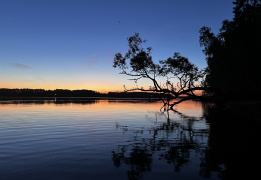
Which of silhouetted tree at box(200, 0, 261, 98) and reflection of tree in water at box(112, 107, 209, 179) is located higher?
silhouetted tree at box(200, 0, 261, 98)

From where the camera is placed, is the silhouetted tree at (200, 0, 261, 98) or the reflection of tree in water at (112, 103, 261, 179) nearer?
the reflection of tree in water at (112, 103, 261, 179)

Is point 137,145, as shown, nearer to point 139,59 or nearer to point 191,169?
point 191,169

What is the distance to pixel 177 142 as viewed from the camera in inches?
754

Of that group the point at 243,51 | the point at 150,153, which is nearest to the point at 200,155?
the point at 150,153

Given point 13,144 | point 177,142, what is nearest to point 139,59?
point 177,142

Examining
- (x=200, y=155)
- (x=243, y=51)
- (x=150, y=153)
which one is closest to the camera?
(x=200, y=155)

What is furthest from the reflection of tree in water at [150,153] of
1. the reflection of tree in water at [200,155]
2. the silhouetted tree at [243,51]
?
the silhouetted tree at [243,51]

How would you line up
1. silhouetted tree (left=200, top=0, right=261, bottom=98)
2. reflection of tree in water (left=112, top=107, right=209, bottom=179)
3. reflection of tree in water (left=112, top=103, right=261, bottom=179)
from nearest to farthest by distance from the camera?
1. reflection of tree in water (left=112, top=103, right=261, bottom=179)
2. reflection of tree in water (left=112, top=107, right=209, bottom=179)
3. silhouetted tree (left=200, top=0, right=261, bottom=98)

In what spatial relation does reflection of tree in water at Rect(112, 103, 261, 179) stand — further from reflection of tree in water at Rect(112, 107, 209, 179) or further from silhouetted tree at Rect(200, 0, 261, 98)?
silhouetted tree at Rect(200, 0, 261, 98)

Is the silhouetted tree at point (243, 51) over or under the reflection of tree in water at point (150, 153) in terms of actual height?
over

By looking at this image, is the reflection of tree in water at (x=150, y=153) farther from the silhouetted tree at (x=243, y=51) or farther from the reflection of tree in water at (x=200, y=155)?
the silhouetted tree at (x=243, y=51)

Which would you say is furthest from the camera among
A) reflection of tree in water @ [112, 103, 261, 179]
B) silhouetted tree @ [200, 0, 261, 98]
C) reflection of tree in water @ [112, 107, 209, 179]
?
silhouetted tree @ [200, 0, 261, 98]

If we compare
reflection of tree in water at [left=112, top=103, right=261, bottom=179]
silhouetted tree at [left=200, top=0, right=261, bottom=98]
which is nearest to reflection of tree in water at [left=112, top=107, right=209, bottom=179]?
reflection of tree in water at [left=112, top=103, right=261, bottom=179]

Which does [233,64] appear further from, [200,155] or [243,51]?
[200,155]
